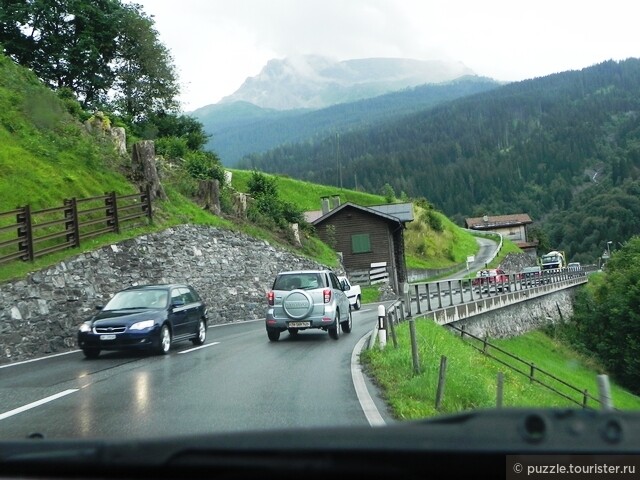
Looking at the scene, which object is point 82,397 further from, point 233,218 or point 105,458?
point 233,218

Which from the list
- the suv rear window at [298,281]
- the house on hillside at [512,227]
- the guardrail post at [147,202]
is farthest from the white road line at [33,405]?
the house on hillside at [512,227]

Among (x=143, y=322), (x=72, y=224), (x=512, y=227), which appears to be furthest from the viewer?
(x=512, y=227)

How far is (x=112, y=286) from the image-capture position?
24.2 m

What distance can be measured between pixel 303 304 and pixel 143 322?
467cm

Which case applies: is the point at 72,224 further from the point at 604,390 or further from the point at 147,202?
the point at 604,390

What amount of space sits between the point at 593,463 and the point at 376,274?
2047 inches

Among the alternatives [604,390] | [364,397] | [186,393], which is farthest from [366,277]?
[604,390]

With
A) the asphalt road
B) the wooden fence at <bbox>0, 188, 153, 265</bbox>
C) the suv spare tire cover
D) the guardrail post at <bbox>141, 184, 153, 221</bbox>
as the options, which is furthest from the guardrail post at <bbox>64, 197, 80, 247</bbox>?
the suv spare tire cover

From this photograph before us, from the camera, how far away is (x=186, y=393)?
36.3 feet

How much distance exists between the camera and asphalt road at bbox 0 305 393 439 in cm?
870

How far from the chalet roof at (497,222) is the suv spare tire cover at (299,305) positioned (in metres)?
142

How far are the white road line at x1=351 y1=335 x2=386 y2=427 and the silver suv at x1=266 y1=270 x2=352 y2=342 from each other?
3826 mm

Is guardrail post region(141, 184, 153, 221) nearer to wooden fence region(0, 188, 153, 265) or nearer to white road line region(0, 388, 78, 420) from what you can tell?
wooden fence region(0, 188, 153, 265)

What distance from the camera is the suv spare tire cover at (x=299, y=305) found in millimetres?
19500
